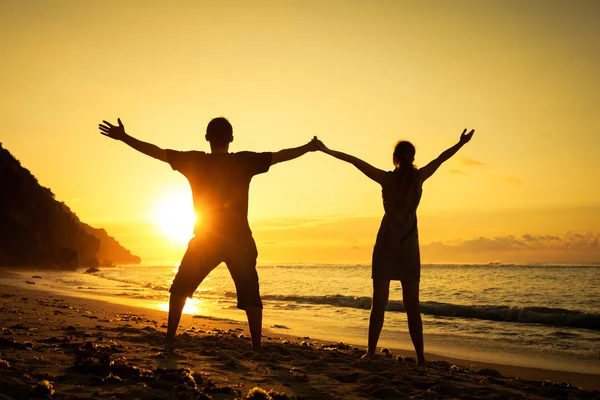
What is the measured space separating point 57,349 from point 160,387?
1954 mm

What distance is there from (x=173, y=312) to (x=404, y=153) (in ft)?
10.7

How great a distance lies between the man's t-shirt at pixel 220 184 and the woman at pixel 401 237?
1223 mm

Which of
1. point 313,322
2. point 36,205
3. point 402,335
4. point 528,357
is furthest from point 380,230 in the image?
point 36,205

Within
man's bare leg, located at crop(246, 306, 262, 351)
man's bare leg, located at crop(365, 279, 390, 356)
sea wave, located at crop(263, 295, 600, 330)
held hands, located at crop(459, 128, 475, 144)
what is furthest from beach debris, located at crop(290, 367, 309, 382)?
sea wave, located at crop(263, 295, 600, 330)

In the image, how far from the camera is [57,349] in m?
5.27

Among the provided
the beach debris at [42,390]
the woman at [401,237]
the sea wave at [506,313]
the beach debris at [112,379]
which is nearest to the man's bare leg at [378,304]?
the woman at [401,237]

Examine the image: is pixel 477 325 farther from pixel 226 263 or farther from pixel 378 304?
pixel 226 263

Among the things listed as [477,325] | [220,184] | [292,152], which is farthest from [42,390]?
[477,325]

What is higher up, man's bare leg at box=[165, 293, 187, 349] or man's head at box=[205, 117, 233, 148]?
man's head at box=[205, 117, 233, 148]

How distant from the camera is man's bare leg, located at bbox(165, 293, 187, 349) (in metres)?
5.85

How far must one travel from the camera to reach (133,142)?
19.2 feet

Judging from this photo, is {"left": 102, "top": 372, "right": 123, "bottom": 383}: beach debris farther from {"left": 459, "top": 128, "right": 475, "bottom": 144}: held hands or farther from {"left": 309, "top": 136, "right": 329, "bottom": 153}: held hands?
{"left": 459, "top": 128, "right": 475, "bottom": 144}: held hands

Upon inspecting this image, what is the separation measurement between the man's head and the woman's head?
1993 mm

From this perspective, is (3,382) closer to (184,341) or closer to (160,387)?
(160,387)
